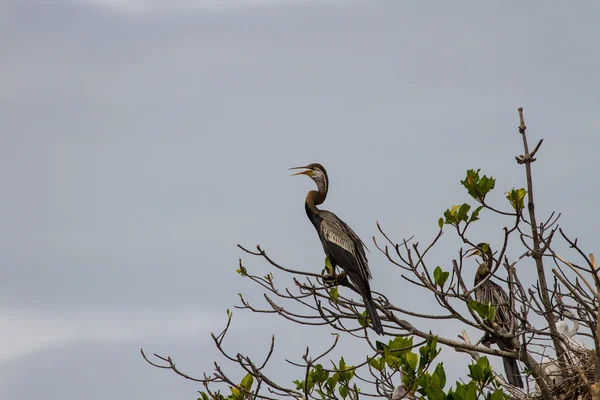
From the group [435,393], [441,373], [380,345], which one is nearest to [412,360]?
[441,373]

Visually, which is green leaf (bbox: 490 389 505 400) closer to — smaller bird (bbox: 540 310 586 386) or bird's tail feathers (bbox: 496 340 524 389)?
smaller bird (bbox: 540 310 586 386)

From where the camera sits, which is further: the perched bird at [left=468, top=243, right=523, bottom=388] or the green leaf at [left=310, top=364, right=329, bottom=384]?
the perched bird at [left=468, top=243, right=523, bottom=388]

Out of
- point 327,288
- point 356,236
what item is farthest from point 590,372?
point 356,236

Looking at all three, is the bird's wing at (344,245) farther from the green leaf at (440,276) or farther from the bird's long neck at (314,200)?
the green leaf at (440,276)

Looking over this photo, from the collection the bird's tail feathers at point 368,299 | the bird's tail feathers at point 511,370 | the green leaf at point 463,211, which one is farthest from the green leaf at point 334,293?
the bird's tail feathers at point 511,370

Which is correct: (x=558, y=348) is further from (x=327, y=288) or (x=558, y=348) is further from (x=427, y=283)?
(x=327, y=288)

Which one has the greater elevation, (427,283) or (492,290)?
(492,290)

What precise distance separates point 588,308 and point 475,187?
4.40 feet

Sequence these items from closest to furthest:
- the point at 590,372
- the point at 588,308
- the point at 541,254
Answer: the point at 588,308 < the point at 541,254 < the point at 590,372

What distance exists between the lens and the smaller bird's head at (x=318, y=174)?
8492mm

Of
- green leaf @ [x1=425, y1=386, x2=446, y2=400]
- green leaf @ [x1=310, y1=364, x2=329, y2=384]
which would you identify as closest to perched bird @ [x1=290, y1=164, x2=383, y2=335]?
green leaf @ [x1=310, y1=364, x2=329, y2=384]

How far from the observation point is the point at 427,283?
5.52m

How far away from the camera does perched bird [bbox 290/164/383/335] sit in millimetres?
6944

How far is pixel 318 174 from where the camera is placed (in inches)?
336
